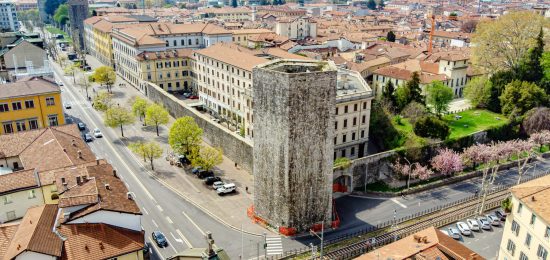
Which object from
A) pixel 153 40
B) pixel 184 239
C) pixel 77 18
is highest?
pixel 77 18

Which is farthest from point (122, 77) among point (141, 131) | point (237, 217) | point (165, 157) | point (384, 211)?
point (384, 211)

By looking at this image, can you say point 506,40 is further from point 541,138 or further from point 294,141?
point 294,141

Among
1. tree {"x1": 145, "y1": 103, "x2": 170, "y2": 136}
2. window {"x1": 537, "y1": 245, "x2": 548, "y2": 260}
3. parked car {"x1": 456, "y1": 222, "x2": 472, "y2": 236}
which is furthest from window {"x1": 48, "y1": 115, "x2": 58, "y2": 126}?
window {"x1": 537, "y1": 245, "x2": 548, "y2": 260}

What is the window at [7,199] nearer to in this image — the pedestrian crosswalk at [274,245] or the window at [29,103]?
the pedestrian crosswalk at [274,245]

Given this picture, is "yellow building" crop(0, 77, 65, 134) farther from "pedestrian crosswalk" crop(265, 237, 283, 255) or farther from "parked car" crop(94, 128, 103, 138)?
"pedestrian crosswalk" crop(265, 237, 283, 255)

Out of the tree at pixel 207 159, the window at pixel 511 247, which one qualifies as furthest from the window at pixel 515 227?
the tree at pixel 207 159

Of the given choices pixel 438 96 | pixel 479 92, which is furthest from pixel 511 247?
pixel 479 92
